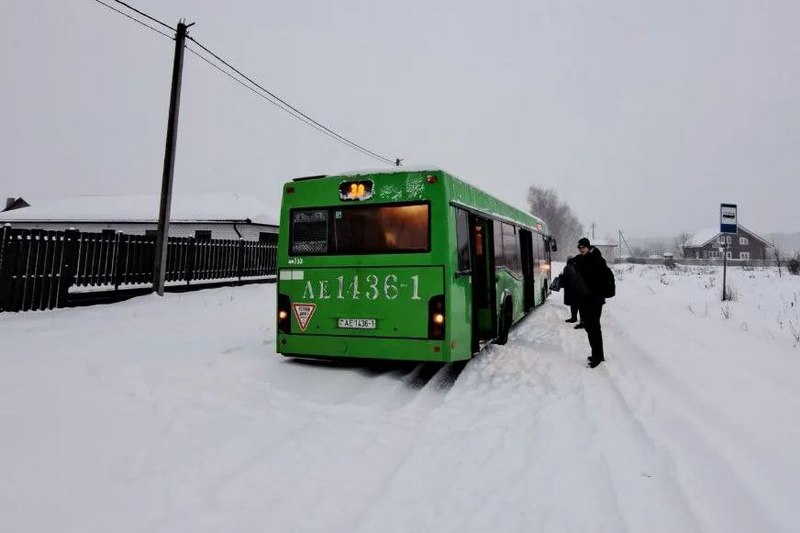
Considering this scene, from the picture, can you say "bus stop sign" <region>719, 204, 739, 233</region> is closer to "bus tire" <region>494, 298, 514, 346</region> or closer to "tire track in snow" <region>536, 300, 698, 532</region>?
"bus tire" <region>494, 298, 514, 346</region>

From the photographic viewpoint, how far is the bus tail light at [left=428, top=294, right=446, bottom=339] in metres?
5.76

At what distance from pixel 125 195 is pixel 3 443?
116 feet

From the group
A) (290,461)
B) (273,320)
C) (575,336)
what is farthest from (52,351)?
(575,336)

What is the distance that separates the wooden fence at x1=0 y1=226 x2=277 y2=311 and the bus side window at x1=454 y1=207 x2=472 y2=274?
352 inches

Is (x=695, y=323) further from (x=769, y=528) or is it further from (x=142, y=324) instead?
(x=142, y=324)

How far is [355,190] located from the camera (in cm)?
622

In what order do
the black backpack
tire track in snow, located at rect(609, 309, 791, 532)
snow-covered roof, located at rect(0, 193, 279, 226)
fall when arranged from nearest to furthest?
tire track in snow, located at rect(609, 309, 791, 532), the black backpack, snow-covered roof, located at rect(0, 193, 279, 226)

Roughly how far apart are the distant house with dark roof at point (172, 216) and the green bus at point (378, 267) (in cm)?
2217

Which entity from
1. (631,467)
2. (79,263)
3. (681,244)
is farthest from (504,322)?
(681,244)

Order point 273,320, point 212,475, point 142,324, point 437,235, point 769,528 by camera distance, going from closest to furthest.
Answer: point 769,528 < point 212,475 < point 437,235 < point 142,324 < point 273,320

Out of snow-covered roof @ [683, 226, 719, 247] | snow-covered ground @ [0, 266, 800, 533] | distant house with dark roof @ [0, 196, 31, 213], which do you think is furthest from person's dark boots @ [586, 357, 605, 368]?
snow-covered roof @ [683, 226, 719, 247]

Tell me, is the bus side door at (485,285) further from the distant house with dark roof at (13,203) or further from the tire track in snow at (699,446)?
the distant house with dark roof at (13,203)

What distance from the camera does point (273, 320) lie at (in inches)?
429

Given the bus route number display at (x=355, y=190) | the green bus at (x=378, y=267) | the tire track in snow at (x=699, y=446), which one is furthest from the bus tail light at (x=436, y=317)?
the tire track in snow at (x=699, y=446)
